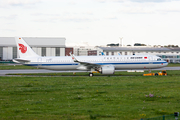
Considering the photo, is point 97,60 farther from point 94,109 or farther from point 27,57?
point 94,109

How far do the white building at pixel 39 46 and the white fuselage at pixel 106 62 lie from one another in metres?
85.4

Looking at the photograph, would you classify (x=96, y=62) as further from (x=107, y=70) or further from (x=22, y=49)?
(x=22, y=49)

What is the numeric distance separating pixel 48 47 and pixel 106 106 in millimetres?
121942

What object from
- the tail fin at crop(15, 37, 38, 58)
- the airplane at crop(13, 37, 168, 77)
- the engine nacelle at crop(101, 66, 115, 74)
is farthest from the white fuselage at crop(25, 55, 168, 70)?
the engine nacelle at crop(101, 66, 115, 74)

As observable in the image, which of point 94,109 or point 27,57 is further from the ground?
point 27,57

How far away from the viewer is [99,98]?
22250 mm

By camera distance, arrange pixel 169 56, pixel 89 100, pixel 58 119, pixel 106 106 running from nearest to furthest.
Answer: pixel 58 119 → pixel 106 106 → pixel 89 100 → pixel 169 56

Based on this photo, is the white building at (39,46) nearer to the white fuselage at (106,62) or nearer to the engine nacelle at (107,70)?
the white fuselage at (106,62)

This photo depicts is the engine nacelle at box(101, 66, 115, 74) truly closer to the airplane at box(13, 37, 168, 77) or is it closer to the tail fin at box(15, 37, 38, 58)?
the airplane at box(13, 37, 168, 77)

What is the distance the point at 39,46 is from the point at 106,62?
317ft

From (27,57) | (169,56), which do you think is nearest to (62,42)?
(169,56)

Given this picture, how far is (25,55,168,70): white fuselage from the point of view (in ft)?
157

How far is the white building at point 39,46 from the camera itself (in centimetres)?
13638

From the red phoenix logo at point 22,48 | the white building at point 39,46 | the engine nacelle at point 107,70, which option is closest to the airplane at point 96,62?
the red phoenix logo at point 22,48
